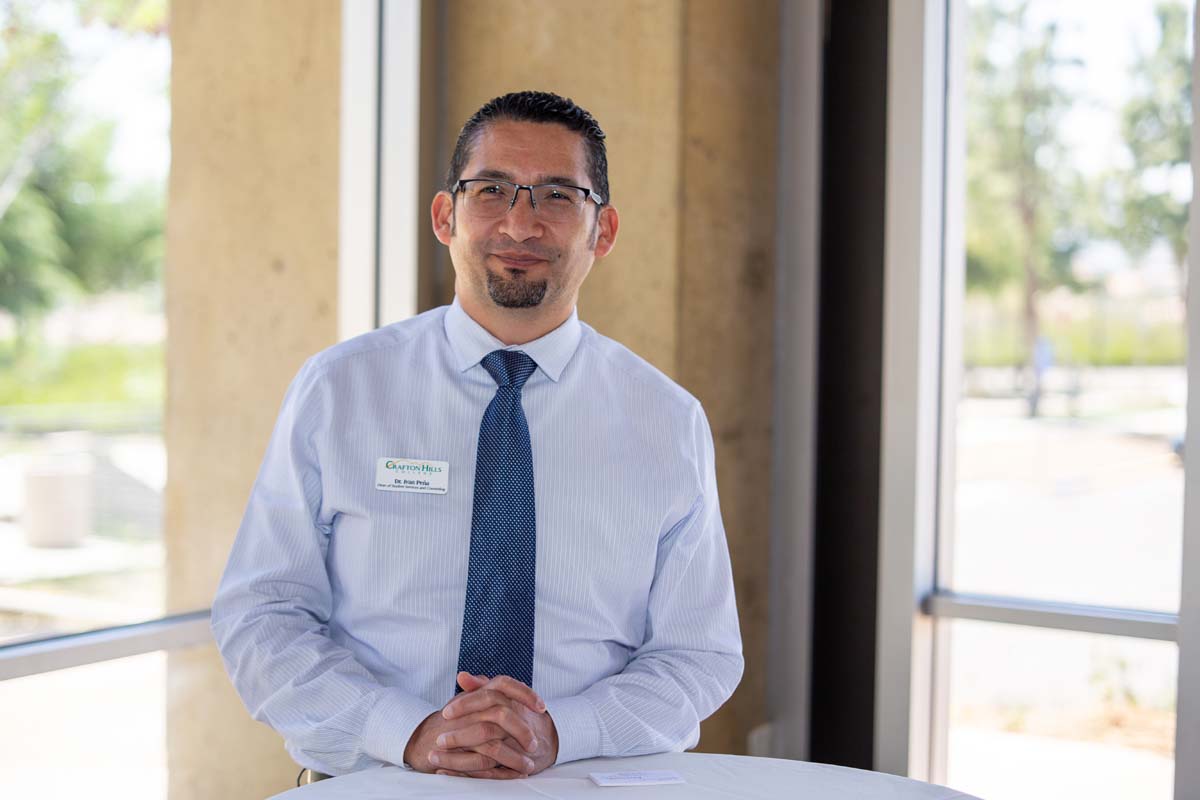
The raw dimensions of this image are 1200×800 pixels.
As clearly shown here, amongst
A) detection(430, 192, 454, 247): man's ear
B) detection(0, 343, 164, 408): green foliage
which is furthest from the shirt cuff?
detection(0, 343, 164, 408): green foliage

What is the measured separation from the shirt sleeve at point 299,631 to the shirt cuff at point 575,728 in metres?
0.20

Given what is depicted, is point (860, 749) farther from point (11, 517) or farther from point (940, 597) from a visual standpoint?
point (11, 517)

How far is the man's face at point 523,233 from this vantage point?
1.91 m

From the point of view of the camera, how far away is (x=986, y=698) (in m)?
3.06

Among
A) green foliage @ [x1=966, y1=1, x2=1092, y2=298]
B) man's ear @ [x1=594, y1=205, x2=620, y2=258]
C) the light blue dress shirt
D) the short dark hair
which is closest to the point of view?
the light blue dress shirt

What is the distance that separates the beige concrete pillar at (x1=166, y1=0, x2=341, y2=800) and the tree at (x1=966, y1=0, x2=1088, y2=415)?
6.14 ft

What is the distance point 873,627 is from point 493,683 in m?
1.85

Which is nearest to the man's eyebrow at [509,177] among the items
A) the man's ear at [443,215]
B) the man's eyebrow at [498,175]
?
the man's eyebrow at [498,175]

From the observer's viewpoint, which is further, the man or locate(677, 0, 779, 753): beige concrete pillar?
locate(677, 0, 779, 753): beige concrete pillar

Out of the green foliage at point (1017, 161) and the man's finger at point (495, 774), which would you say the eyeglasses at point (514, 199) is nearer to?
the man's finger at point (495, 774)

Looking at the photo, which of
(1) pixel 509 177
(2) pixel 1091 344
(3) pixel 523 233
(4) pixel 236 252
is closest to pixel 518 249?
(3) pixel 523 233

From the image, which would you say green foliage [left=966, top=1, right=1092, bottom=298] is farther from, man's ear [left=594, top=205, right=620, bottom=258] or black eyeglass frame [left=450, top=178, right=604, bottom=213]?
black eyeglass frame [left=450, top=178, right=604, bottom=213]

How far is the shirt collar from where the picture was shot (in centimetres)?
196

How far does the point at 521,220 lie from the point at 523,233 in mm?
27
